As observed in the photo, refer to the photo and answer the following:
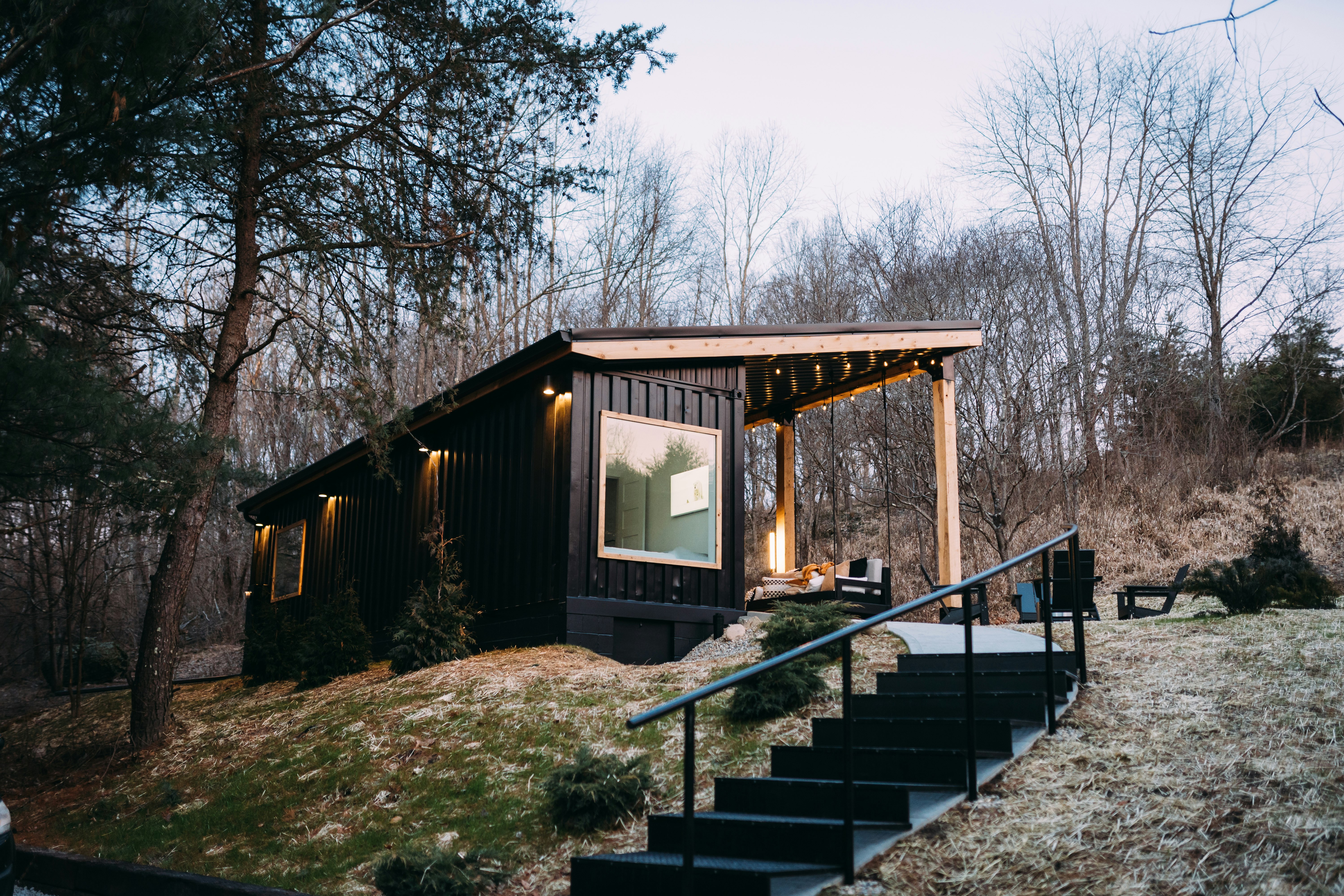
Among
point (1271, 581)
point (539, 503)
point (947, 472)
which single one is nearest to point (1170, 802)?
point (1271, 581)

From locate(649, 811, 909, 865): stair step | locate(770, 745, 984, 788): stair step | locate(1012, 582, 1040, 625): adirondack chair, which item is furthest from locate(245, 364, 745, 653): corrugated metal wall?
locate(649, 811, 909, 865): stair step

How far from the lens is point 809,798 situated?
155 inches

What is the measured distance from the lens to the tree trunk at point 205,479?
8.61 m

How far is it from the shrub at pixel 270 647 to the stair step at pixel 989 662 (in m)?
8.26

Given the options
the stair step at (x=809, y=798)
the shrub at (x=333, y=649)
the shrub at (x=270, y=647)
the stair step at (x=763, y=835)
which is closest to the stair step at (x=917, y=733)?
the stair step at (x=809, y=798)

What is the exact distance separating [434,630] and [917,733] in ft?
18.1

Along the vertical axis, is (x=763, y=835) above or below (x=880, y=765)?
below

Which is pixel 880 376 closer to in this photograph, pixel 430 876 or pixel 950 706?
pixel 950 706

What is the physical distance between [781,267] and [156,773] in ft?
63.3

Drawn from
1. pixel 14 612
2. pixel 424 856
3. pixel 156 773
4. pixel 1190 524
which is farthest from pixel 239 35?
pixel 1190 524

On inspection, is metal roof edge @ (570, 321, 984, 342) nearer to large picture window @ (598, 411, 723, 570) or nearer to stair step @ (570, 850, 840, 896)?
large picture window @ (598, 411, 723, 570)

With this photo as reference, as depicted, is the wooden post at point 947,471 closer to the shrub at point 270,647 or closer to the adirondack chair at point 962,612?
the adirondack chair at point 962,612

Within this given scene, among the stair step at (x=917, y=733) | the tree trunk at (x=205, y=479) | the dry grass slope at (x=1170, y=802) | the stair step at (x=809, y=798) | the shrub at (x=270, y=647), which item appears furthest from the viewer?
the shrub at (x=270, y=647)

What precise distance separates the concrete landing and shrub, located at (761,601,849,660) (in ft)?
1.88
